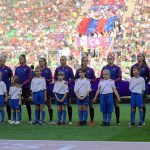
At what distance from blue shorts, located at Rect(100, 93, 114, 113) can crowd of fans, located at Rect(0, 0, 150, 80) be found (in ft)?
39.0

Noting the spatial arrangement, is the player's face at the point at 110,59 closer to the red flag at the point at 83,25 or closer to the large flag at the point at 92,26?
the large flag at the point at 92,26

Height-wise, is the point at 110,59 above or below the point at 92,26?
below

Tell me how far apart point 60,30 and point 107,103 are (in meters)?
14.2

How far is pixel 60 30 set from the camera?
25.6 m

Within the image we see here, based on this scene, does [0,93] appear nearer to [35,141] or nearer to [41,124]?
[41,124]

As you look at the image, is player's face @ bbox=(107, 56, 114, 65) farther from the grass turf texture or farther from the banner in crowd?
the banner in crowd

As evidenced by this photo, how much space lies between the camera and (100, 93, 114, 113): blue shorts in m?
11.7

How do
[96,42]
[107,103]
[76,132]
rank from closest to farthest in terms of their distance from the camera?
[76,132] < [107,103] < [96,42]

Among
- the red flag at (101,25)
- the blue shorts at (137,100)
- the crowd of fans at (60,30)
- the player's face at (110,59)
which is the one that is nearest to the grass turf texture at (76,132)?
the blue shorts at (137,100)

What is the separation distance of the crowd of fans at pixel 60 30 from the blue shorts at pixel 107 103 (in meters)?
11.9

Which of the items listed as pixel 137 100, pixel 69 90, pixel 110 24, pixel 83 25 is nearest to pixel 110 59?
pixel 137 100

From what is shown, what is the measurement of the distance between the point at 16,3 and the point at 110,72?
15223 millimetres

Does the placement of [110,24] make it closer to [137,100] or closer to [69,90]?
[69,90]

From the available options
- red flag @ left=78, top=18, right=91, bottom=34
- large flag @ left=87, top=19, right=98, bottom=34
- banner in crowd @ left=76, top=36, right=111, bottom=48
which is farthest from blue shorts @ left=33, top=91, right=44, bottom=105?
red flag @ left=78, top=18, right=91, bottom=34
